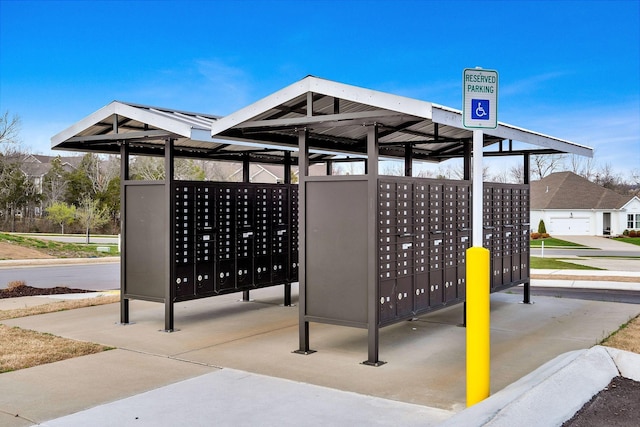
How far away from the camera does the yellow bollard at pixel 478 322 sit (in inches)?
187

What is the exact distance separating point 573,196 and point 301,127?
42.5 metres

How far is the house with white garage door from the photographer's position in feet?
145

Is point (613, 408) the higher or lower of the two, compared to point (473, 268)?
lower

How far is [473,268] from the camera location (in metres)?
4.77

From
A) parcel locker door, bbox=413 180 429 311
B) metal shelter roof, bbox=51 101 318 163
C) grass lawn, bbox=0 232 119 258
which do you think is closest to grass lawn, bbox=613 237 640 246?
grass lawn, bbox=0 232 119 258

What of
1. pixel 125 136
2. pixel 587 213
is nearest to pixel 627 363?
pixel 125 136

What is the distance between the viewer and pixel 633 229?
43719 mm

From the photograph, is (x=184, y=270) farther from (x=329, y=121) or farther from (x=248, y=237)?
(x=329, y=121)

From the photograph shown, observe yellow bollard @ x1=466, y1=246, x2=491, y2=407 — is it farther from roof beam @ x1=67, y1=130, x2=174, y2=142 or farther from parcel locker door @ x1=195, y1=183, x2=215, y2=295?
parcel locker door @ x1=195, y1=183, x2=215, y2=295

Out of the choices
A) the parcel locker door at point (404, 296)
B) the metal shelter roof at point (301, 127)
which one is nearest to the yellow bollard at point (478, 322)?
the metal shelter roof at point (301, 127)

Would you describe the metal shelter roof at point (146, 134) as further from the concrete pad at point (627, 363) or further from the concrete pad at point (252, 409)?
the concrete pad at point (627, 363)

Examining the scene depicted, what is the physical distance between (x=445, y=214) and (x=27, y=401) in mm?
5335

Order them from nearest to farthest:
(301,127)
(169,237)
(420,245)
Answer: (301,127)
(420,245)
(169,237)

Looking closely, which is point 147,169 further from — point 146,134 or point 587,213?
point 146,134
